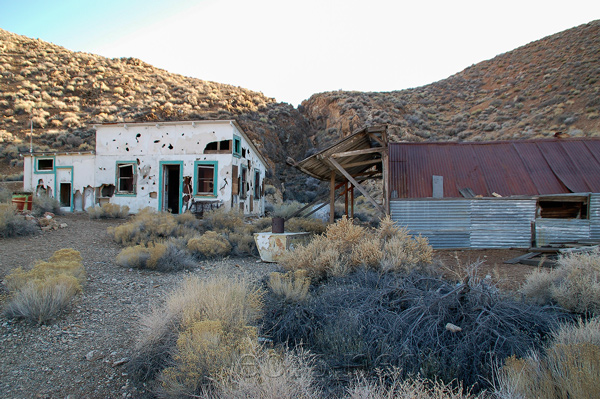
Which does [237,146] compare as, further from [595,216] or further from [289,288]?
[595,216]

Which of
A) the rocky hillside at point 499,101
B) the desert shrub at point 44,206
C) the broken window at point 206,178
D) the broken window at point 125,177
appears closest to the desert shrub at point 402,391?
the broken window at point 206,178

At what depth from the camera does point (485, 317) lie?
12.5 feet

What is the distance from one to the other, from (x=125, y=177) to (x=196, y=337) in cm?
1549

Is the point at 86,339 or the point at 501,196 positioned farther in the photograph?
the point at 501,196

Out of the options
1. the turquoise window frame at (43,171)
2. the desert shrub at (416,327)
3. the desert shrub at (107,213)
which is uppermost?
the turquoise window frame at (43,171)

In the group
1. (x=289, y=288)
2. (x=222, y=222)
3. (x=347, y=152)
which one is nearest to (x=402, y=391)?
(x=289, y=288)

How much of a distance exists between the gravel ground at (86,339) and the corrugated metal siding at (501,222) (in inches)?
227

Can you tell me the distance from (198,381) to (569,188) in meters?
10.3

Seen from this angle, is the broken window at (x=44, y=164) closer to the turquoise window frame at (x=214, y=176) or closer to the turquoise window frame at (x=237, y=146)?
the turquoise window frame at (x=214, y=176)

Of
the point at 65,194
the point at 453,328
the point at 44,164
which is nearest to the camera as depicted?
the point at 453,328

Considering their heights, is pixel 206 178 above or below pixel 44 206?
above

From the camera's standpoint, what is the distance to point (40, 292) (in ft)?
16.0

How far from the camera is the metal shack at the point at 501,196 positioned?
9.20 m

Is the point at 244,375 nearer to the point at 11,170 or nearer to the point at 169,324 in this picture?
the point at 169,324
